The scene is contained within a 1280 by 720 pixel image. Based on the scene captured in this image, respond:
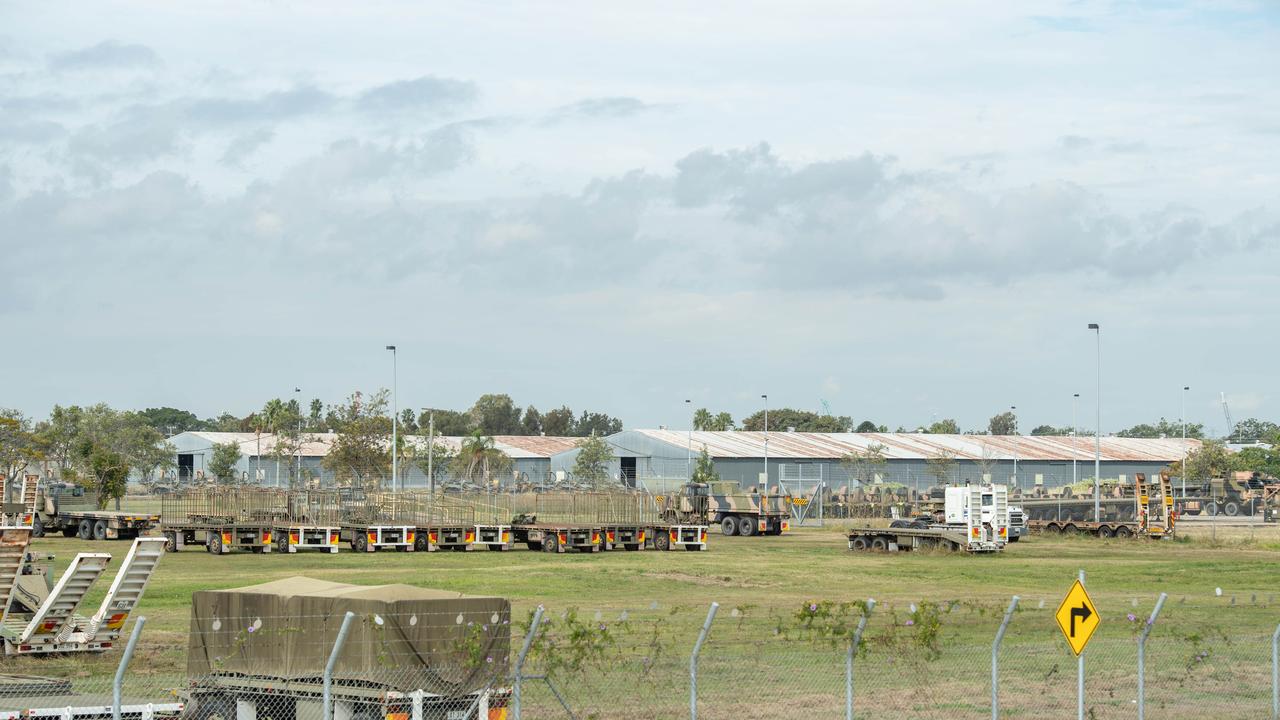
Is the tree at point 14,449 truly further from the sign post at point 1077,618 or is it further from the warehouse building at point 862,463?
the sign post at point 1077,618

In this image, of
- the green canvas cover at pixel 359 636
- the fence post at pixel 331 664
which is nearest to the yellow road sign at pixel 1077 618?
the green canvas cover at pixel 359 636

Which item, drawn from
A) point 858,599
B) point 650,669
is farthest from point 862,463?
point 650,669

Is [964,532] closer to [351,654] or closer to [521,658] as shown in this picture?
[351,654]

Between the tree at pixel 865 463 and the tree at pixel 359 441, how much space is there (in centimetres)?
3982

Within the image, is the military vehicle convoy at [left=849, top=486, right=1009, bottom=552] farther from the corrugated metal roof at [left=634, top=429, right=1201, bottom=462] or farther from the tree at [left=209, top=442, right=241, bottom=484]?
the tree at [left=209, top=442, right=241, bottom=484]

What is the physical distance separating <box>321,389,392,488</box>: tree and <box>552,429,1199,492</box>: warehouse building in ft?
64.2

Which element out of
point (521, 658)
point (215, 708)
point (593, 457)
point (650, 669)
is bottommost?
point (650, 669)

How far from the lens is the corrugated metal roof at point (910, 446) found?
11494 cm

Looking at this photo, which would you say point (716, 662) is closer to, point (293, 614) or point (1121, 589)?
point (293, 614)

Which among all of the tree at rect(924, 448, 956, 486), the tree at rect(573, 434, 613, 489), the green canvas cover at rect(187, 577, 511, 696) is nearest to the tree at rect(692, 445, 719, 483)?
the tree at rect(573, 434, 613, 489)

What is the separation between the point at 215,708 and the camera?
47.6ft

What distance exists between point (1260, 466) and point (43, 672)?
116 meters

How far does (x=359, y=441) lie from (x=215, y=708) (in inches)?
2836

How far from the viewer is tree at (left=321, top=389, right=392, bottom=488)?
279 ft
